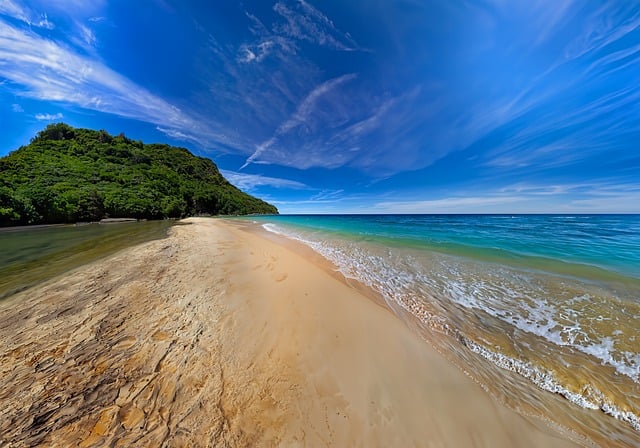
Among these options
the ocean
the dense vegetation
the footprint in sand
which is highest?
the dense vegetation

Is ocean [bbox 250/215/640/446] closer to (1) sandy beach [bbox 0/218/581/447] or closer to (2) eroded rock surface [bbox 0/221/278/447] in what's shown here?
(1) sandy beach [bbox 0/218/581/447]

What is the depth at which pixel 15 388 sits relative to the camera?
2359mm

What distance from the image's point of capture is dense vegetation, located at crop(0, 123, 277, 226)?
77.7 feet

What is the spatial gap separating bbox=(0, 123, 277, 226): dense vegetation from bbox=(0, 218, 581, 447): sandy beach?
1267 inches

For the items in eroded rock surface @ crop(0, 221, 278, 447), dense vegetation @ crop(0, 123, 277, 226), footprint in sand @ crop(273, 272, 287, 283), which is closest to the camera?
eroded rock surface @ crop(0, 221, 278, 447)

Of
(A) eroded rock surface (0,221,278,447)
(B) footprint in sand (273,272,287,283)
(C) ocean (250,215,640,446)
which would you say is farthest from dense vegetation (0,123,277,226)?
(C) ocean (250,215,640,446)

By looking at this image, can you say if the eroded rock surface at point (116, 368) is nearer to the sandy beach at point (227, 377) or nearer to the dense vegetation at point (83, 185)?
the sandy beach at point (227, 377)

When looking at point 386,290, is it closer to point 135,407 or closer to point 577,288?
point 135,407

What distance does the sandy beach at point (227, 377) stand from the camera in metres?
2.03

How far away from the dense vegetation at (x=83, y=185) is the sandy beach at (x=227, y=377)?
3218 centimetres

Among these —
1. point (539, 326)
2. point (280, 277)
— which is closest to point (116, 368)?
point (280, 277)

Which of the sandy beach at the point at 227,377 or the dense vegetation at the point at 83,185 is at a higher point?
the dense vegetation at the point at 83,185

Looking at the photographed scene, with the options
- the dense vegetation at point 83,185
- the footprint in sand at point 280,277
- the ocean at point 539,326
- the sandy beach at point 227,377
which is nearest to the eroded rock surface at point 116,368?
the sandy beach at point 227,377

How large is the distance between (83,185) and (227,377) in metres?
47.5
